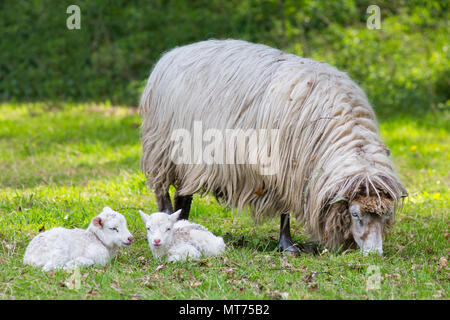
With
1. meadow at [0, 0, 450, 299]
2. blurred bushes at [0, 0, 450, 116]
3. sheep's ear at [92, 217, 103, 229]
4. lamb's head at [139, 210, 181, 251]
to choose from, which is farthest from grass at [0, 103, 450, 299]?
blurred bushes at [0, 0, 450, 116]

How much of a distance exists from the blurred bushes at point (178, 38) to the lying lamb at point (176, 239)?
7.21 metres

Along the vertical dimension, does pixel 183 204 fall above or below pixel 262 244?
above

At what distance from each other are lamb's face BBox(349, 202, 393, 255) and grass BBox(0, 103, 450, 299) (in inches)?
3.8

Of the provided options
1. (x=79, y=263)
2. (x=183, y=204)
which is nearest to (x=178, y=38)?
(x=183, y=204)

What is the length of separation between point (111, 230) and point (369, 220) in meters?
1.76

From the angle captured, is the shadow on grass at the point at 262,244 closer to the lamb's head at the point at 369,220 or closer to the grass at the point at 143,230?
the grass at the point at 143,230

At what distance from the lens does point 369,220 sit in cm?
460

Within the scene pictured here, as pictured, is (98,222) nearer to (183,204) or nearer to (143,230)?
(143,230)

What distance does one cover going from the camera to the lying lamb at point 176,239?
464 centimetres

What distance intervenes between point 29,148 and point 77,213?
3263 mm

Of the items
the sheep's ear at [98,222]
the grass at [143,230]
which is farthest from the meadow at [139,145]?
the sheep's ear at [98,222]

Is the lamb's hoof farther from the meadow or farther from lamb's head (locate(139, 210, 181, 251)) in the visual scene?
lamb's head (locate(139, 210, 181, 251))

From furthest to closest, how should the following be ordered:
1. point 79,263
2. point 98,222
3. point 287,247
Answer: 1. point 287,247
2. point 98,222
3. point 79,263

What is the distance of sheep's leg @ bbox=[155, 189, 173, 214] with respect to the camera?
19.5 feet
